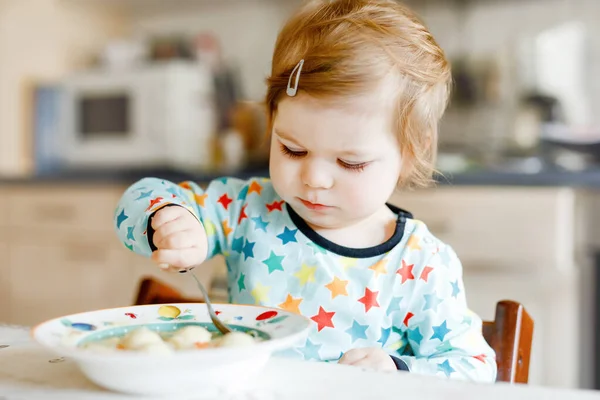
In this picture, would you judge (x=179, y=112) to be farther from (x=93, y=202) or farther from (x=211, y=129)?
(x=93, y=202)

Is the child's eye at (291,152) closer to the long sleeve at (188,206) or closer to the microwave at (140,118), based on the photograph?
the long sleeve at (188,206)

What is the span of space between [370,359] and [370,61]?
1.01 ft

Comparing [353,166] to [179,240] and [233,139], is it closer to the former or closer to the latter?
[179,240]

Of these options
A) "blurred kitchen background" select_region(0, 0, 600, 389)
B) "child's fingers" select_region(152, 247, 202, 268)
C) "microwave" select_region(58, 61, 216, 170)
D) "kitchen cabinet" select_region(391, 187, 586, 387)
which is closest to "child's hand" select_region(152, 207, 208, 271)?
"child's fingers" select_region(152, 247, 202, 268)

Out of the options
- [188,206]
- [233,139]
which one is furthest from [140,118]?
[188,206]

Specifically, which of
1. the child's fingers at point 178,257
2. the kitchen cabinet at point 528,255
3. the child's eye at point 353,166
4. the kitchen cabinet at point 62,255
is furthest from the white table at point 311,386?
the kitchen cabinet at point 62,255

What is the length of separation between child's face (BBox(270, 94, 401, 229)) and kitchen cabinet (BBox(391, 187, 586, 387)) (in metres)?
1.38

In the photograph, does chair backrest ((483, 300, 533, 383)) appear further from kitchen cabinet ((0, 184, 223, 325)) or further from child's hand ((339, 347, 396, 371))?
kitchen cabinet ((0, 184, 223, 325))

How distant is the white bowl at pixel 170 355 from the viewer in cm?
51

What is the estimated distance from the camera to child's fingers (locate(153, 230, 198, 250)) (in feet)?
2.36

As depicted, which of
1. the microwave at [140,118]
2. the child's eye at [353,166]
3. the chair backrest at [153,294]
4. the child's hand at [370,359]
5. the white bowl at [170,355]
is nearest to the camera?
the white bowl at [170,355]

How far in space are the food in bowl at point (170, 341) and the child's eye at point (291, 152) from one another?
0.23 meters

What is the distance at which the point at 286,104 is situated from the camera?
0.78m

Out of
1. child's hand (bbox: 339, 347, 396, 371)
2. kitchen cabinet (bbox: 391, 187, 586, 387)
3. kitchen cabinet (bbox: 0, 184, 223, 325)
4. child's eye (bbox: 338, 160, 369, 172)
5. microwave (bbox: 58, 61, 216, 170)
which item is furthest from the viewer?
microwave (bbox: 58, 61, 216, 170)
